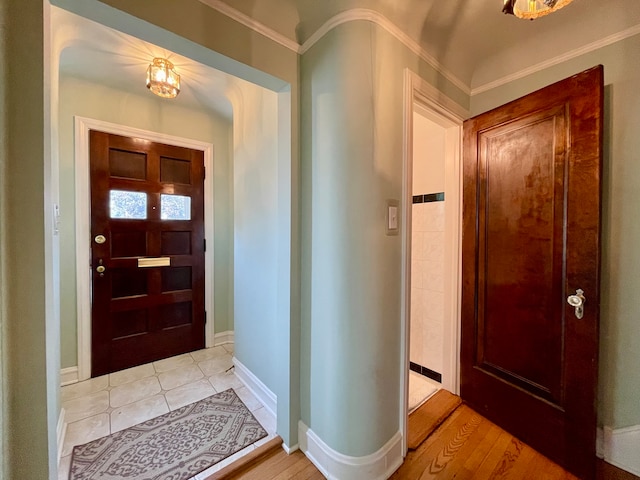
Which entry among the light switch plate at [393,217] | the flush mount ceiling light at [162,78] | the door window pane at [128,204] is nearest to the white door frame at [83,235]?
the door window pane at [128,204]

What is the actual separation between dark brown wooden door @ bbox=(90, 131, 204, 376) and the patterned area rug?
962mm

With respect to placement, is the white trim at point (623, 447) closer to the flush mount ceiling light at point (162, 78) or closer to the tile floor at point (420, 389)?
the tile floor at point (420, 389)

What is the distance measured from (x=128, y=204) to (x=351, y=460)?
262cm

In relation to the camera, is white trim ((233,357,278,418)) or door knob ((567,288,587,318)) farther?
white trim ((233,357,278,418))

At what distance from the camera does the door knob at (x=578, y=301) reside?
124 cm

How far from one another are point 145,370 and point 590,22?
3998mm

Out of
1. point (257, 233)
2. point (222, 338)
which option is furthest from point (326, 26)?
→ point (222, 338)

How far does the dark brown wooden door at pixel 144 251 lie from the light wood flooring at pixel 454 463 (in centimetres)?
166

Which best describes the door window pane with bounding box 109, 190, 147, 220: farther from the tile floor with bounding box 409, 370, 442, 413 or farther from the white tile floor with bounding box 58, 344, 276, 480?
the tile floor with bounding box 409, 370, 442, 413

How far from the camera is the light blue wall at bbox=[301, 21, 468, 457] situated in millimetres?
1182

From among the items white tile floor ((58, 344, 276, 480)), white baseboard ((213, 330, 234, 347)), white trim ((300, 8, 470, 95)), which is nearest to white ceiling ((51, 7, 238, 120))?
white trim ((300, 8, 470, 95))

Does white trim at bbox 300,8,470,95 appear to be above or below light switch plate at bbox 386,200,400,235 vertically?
above

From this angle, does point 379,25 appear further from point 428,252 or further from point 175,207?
point 175,207

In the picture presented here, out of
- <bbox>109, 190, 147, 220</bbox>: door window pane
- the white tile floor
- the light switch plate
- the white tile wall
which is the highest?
<bbox>109, 190, 147, 220</bbox>: door window pane
